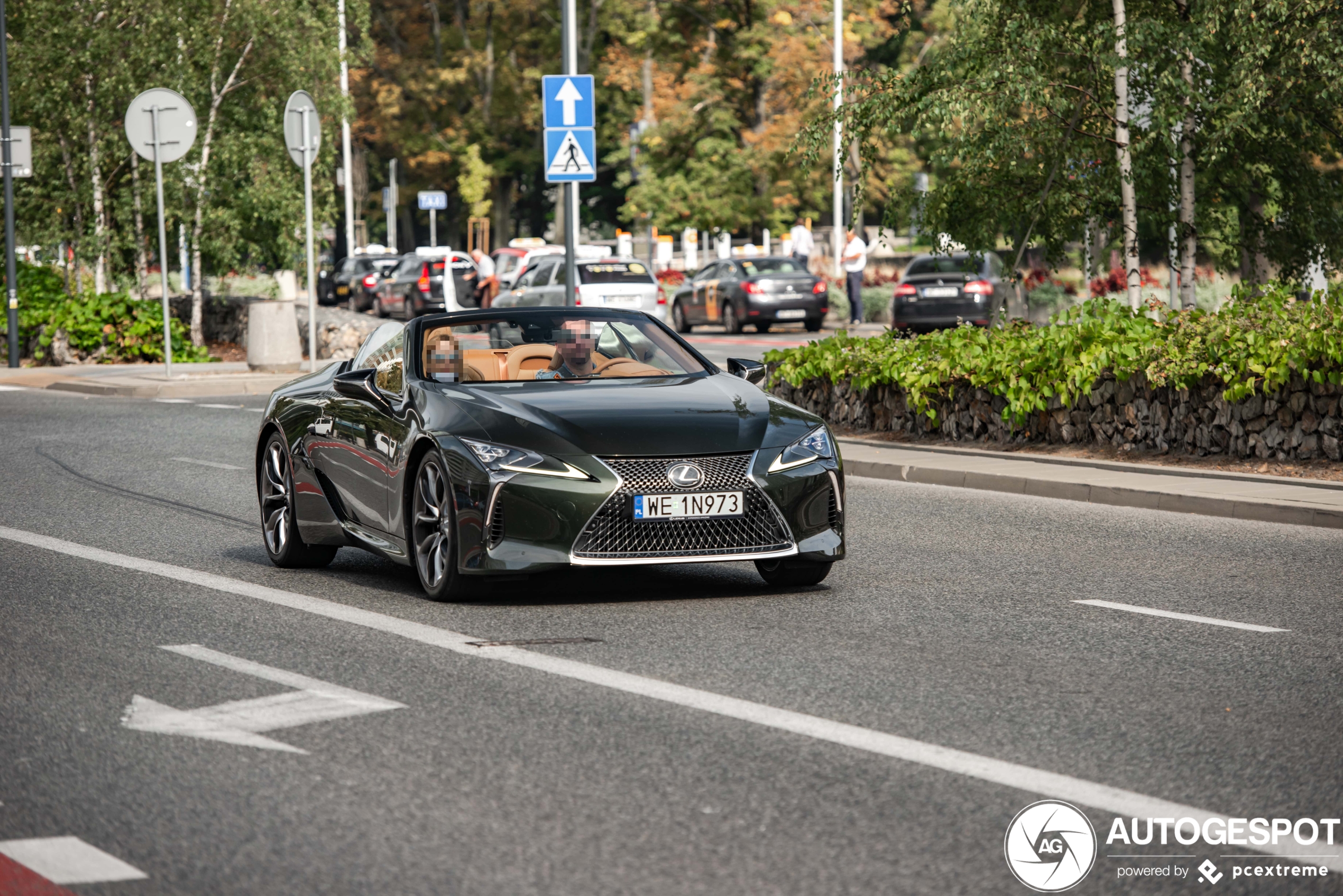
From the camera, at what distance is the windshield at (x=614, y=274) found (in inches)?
1425

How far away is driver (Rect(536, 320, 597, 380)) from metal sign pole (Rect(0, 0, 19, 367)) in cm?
2117

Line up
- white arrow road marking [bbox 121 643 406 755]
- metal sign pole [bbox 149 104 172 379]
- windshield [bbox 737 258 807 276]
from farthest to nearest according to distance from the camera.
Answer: windshield [bbox 737 258 807 276], metal sign pole [bbox 149 104 172 379], white arrow road marking [bbox 121 643 406 755]

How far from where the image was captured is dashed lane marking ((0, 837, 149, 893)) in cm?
466

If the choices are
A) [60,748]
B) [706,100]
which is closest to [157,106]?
[60,748]

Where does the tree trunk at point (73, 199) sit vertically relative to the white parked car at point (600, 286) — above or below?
above

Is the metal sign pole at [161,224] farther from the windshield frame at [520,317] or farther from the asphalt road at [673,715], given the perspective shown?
the windshield frame at [520,317]

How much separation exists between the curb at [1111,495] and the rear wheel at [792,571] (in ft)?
12.8

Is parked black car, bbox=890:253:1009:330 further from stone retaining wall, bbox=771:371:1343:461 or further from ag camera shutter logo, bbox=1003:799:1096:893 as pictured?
ag camera shutter logo, bbox=1003:799:1096:893

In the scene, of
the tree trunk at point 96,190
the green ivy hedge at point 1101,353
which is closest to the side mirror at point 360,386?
the green ivy hedge at point 1101,353

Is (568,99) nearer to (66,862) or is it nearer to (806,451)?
(806,451)

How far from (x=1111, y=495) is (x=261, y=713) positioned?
789 cm

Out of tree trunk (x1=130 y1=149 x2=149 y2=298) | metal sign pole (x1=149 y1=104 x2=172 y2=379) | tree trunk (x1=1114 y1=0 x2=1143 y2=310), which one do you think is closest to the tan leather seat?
tree trunk (x1=1114 y1=0 x2=1143 y2=310)

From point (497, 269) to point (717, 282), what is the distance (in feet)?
50.4

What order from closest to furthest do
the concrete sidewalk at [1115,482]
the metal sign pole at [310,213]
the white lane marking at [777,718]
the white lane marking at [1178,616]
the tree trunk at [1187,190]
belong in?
the white lane marking at [777,718] → the white lane marking at [1178,616] → the concrete sidewalk at [1115,482] → the tree trunk at [1187,190] → the metal sign pole at [310,213]
